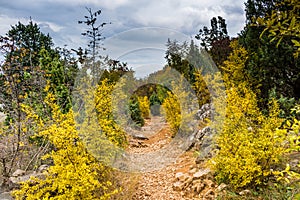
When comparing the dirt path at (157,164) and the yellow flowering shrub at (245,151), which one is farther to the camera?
the dirt path at (157,164)

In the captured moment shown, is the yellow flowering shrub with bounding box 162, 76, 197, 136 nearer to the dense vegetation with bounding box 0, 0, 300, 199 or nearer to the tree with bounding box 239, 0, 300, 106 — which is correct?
the dense vegetation with bounding box 0, 0, 300, 199

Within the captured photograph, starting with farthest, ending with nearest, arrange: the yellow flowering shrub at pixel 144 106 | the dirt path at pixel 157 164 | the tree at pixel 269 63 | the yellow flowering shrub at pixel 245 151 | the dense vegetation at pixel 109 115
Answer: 1. the yellow flowering shrub at pixel 144 106
2. the tree at pixel 269 63
3. the dirt path at pixel 157 164
4. the yellow flowering shrub at pixel 245 151
5. the dense vegetation at pixel 109 115

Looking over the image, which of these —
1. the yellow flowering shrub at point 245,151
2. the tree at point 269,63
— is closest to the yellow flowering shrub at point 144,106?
the tree at point 269,63

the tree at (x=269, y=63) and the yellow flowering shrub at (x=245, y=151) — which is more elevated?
the tree at (x=269, y=63)

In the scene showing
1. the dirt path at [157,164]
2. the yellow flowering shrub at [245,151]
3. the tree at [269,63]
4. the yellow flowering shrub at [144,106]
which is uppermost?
the tree at [269,63]

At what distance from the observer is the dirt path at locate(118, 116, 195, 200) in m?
4.93

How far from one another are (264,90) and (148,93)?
12.6 metres

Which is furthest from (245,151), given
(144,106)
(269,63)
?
(144,106)

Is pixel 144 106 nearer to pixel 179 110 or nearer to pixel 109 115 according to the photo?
pixel 179 110

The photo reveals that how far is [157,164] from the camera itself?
698cm

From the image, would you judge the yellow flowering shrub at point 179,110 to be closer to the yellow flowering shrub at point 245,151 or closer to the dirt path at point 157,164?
the dirt path at point 157,164

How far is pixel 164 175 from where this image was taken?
5.98 metres

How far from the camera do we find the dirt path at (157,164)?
4.93 m

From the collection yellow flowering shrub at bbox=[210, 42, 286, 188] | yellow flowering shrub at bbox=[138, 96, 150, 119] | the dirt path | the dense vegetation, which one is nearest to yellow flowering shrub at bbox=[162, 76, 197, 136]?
the dense vegetation
